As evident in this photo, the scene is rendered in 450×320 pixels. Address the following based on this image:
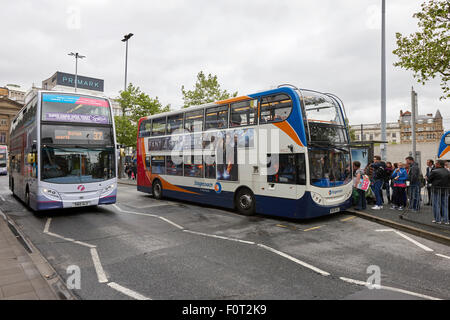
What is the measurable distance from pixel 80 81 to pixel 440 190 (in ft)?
262

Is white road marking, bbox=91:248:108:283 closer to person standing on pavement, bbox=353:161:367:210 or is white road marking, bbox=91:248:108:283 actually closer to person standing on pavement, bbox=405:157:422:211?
person standing on pavement, bbox=353:161:367:210

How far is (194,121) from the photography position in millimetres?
12289

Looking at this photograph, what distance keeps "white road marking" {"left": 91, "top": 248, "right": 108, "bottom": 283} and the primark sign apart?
7740cm

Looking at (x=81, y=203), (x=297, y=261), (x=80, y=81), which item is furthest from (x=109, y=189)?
(x=80, y=81)

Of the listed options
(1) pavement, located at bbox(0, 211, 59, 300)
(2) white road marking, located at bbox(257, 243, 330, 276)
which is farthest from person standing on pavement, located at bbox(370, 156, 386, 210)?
(1) pavement, located at bbox(0, 211, 59, 300)

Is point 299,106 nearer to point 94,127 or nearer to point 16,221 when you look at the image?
point 94,127

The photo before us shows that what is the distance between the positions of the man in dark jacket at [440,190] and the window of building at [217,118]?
674 cm

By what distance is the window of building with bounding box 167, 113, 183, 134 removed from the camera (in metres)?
13.0

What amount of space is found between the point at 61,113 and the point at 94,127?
1.12 m

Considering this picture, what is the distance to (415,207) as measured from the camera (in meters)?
10.4

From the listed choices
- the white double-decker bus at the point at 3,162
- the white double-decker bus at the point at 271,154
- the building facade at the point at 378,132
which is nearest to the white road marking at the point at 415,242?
the white double-decker bus at the point at 271,154

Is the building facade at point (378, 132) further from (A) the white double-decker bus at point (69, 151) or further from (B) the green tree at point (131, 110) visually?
(A) the white double-decker bus at point (69, 151)

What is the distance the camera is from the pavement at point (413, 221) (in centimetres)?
728
